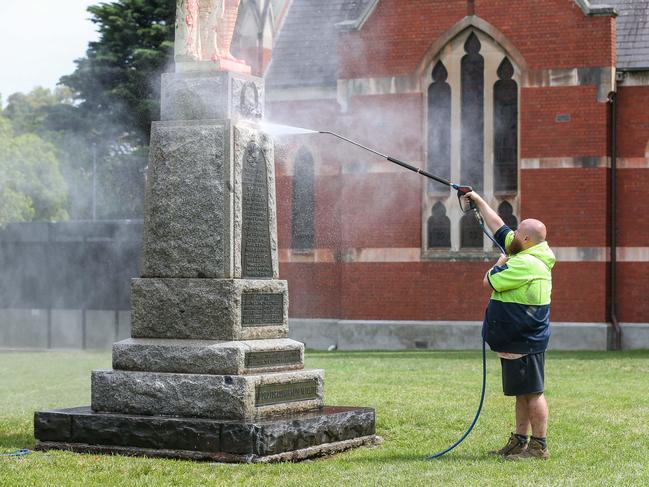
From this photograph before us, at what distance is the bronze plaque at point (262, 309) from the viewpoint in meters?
10.6

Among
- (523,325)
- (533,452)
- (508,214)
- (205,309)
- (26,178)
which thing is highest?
(26,178)

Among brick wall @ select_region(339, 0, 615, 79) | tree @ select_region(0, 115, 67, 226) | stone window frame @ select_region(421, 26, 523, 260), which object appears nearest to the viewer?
brick wall @ select_region(339, 0, 615, 79)

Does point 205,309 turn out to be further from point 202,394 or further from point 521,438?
point 521,438

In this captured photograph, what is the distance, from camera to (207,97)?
11.0 m

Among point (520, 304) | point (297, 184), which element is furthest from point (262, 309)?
point (297, 184)

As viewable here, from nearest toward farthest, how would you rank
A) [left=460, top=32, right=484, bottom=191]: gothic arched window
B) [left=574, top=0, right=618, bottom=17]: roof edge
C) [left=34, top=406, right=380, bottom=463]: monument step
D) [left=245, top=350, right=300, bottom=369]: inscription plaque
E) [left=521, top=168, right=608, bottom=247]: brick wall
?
[left=34, top=406, right=380, bottom=463]: monument step → [left=245, top=350, right=300, bottom=369]: inscription plaque → [left=574, top=0, right=618, bottom=17]: roof edge → [left=521, top=168, right=608, bottom=247]: brick wall → [left=460, top=32, right=484, bottom=191]: gothic arched window

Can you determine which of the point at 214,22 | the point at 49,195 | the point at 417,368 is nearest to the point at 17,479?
the point at 214,22

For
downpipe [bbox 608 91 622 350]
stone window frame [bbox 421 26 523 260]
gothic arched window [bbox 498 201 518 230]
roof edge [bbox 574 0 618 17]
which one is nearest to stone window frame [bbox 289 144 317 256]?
stone window frame [bbox 421 26 523 260]

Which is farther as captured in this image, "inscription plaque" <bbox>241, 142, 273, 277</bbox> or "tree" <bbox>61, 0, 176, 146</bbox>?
"tree" <bbox>61, 0, 176, 146</bbox>

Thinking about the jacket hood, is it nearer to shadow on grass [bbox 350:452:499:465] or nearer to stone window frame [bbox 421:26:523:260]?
shadow on grass [bbox 350:452:499:465]

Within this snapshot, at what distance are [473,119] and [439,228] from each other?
2.50 meters

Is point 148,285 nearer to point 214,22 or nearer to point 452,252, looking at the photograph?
point 214,22

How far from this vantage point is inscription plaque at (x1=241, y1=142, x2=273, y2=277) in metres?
10.8

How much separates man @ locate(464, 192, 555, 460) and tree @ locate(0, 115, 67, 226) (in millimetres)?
24290
